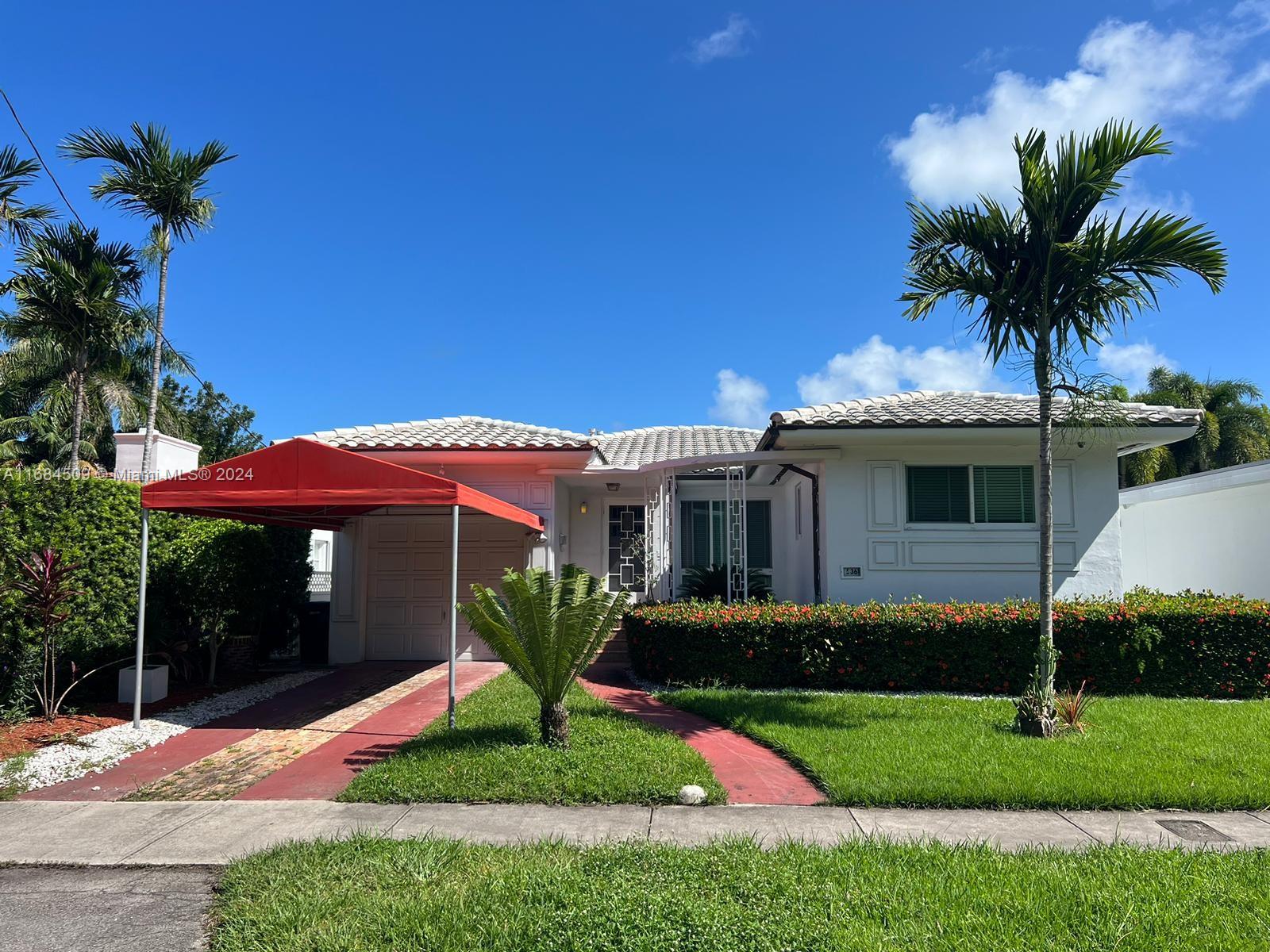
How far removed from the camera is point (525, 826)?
5020 mm

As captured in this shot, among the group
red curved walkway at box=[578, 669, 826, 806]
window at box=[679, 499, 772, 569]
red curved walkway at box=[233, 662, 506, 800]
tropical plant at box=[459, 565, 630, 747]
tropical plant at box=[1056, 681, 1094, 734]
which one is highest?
window at box=[679, 499, 772, 569]

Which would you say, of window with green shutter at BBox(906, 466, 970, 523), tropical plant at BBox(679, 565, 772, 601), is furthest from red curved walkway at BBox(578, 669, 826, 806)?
window with green shutter at BBox(906, 466, 970, 523)

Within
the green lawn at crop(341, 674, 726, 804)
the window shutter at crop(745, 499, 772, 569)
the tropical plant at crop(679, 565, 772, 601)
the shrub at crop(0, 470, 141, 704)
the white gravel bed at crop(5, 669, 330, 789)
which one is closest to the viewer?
the green lawn at crop(341, 674, 726, 804)

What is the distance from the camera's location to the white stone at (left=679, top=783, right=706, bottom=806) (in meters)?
5.45

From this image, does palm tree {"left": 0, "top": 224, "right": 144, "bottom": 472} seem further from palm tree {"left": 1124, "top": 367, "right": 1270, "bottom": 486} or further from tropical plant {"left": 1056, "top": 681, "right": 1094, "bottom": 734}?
palm tree {"left": 1124, "top": 367, "right": 1270, "bottom": 486}

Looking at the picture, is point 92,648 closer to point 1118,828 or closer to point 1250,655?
point 1118,828

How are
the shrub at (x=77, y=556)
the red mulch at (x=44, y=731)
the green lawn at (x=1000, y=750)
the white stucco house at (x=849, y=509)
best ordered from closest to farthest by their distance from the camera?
1. the green lawn at (x=1000, y=750)
2. the red mulch at (x=44, y=731)
3. the shrub at (x=77, y=556)
4. the white stucco house at (x=849, y=509)

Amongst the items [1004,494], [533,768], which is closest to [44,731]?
[533,768]

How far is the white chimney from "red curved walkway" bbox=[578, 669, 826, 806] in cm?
881

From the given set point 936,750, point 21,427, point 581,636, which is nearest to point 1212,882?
point 936,750

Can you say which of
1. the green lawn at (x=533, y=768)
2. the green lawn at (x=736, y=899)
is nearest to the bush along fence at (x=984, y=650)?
the green lawn at (x=533, y=768)

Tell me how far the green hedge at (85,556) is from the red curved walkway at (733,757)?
5547mm

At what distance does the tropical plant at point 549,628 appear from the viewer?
6.33 metres

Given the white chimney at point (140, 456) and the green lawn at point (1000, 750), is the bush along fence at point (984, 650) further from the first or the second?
the white chimney at point (140, 456)
